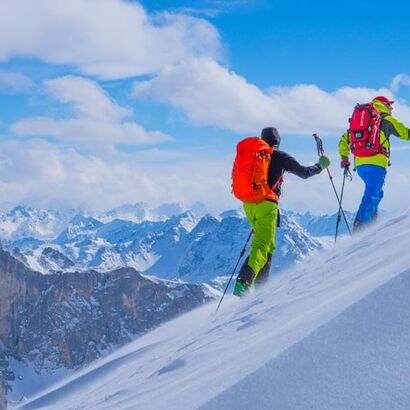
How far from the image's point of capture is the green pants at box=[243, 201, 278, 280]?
1016cm

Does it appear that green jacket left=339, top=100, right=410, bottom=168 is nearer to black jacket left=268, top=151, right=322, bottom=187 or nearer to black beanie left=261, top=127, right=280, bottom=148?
black jacket left=268, top=151, right=322, bottom=187

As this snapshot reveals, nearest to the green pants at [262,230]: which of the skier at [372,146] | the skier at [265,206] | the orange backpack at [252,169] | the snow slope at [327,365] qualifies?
the skier at [265,206]

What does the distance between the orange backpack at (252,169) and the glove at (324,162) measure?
102cm

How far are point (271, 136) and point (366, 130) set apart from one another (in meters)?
2.80

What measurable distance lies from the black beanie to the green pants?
3.74ft

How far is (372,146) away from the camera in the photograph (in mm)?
12156

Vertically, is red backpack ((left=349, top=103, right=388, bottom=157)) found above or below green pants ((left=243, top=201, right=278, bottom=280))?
above

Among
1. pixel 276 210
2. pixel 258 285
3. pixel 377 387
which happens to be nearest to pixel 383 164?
pixel 276 210

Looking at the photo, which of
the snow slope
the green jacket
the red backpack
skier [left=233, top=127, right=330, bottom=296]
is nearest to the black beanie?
skier [left=233, top=127, right=330, bottom=296]

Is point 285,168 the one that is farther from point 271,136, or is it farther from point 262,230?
point 262,230

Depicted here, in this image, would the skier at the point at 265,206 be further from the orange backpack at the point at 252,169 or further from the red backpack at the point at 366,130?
the red backpack at the point at 366,130

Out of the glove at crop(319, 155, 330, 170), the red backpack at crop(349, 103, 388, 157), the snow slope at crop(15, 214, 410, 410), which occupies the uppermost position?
the red backpack at crop(349, 103, 388, 157)

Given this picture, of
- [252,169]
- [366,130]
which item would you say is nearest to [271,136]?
[252,169]

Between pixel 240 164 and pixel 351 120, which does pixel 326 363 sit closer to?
pixel 240 164
